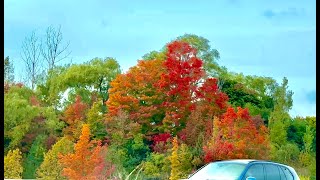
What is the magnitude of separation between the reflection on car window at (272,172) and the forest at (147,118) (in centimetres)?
768

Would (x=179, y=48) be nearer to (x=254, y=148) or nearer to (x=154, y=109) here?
(x=154, y=109)

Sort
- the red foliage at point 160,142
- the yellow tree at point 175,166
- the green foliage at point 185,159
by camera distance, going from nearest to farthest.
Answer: the green foliage at point 185,159
the yellow tree at point 175,166
the red foliage at point 160,142

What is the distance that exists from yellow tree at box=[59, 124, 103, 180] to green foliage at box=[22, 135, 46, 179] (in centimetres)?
77

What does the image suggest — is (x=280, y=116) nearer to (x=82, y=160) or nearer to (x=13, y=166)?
(x=82, y=160)

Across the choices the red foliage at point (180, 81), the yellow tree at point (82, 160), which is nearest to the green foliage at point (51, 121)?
the yellow tree at point (82, 160)

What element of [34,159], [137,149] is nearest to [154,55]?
[137,149]

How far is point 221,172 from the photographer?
8.05m

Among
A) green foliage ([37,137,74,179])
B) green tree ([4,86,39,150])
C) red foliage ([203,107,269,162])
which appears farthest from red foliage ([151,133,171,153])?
green tree ([4,86,39,150])

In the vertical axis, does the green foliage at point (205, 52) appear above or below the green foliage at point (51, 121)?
above

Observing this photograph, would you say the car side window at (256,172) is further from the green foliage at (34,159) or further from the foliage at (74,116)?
the foliage at (74,116)

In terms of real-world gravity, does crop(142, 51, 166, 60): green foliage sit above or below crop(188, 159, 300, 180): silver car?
above

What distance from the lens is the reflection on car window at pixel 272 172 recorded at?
Result: 27.8 ft

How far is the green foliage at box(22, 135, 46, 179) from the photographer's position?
1702cm

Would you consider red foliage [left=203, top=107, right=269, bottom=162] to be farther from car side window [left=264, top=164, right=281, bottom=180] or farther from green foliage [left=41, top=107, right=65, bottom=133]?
car side window [left=264, top=164, right=281, bottom=180]
